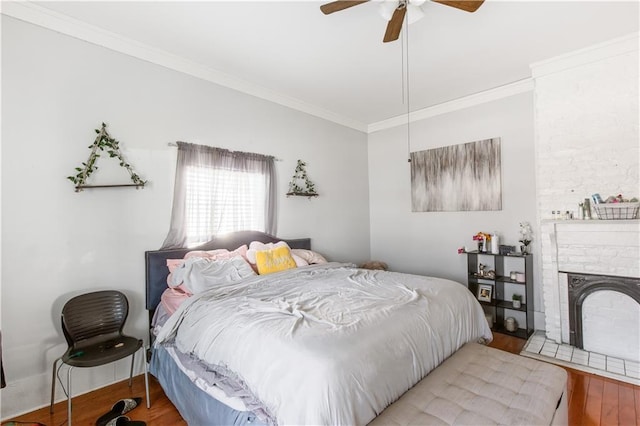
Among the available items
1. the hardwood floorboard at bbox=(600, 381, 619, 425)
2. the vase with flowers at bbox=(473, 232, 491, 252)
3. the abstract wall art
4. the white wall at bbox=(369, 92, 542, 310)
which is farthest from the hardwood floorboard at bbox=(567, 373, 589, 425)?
the abstract wall art

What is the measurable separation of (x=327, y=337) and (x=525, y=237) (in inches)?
123

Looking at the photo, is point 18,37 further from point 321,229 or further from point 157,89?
point 321,229

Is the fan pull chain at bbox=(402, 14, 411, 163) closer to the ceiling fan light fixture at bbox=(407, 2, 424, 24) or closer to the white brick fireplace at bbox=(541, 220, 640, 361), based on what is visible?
the ceiling fan light fixture at bbox=(407, 2, 424, 24)

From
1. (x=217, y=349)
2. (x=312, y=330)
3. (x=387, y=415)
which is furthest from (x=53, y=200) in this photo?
(x=387, y=415)

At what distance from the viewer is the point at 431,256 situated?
14.3ft

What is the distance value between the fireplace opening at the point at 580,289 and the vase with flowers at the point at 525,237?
0.53 metres

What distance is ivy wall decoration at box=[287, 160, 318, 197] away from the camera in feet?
13.0

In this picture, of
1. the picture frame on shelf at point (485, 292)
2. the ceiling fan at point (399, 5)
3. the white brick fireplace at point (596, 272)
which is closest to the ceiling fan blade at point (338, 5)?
the ceiling fan at point (399, 5)

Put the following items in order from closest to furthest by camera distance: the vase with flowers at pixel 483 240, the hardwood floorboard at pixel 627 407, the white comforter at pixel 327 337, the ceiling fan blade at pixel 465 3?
the white comforter at pixel 327 337 < the ceiling fan blade at pixel 465 3 < the hardwood floorboard at pixel 627 407 < the vase with flowers at pixel 483 240

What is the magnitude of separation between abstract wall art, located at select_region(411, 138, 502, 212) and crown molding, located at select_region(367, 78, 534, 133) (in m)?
0.52

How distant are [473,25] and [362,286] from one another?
2385 millimetres

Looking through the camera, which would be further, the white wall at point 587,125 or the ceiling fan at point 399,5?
the white wall at point 587,125

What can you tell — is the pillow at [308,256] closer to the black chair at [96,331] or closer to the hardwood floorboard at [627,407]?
the black chair at [96,331]

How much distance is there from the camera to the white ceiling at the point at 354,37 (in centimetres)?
229
